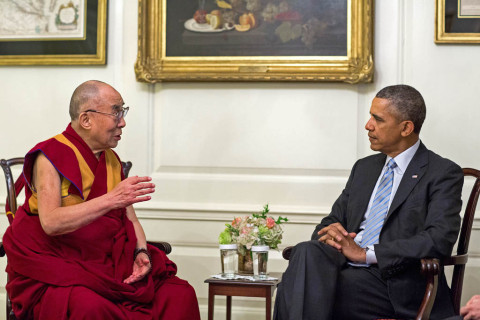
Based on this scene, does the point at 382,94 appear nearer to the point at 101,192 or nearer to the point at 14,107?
the point at 101,192

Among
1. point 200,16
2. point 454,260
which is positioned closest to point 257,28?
point 200,16

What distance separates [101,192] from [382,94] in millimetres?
1560

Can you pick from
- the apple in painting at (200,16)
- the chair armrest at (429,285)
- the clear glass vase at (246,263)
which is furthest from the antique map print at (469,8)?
the clear glass vase at (246,263)

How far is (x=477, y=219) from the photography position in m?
4.48

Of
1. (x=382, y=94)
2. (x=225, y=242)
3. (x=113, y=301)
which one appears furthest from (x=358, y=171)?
(x=113, y=301)

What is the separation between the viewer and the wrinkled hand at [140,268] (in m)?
3.38

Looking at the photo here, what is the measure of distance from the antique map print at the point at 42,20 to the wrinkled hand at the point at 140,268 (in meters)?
1.95

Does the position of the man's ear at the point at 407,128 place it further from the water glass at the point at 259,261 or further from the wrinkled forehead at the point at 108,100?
the wrinkled forehead at the point at 108,100

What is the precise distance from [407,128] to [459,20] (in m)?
1.14

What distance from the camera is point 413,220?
3.48 meters

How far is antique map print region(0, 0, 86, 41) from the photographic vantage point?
190 inches

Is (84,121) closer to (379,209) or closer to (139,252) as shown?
(139,252)

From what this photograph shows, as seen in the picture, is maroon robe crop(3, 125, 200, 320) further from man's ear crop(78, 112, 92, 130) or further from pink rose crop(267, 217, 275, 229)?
Result: pink rose crop(267, 217, 275, 229)

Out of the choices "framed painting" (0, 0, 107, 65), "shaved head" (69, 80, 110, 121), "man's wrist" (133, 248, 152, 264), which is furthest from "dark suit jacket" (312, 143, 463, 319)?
"framed painting" (0, 0, 107, 65)
